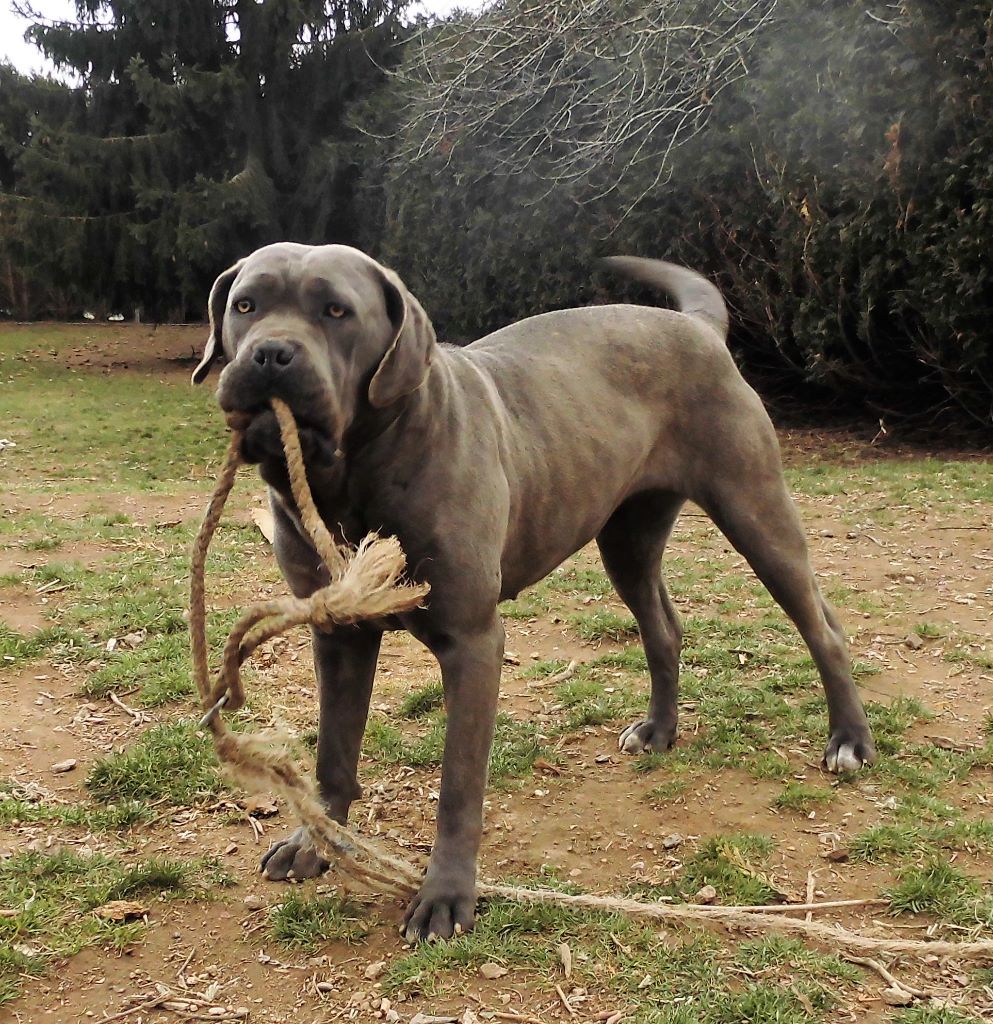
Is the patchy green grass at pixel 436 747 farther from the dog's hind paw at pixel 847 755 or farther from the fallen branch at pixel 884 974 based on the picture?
the fallen branch at pixel 884 974

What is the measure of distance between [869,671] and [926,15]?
6.29 m

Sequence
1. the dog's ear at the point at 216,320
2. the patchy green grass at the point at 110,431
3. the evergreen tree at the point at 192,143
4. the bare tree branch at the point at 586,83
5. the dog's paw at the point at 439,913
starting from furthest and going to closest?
the evergreen tree at the point at 192,143
the bare tree branch at the point at 586,83
the patchy green grass at the point at 110,431
the dog's ear at the point at 216,320
the dog's paw at the point at 439,913

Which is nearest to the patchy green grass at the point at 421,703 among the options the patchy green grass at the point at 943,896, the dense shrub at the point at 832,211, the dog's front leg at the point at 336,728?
the dog's front leg at the point at 336,728

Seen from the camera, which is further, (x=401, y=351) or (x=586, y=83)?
(x=586, y=83)

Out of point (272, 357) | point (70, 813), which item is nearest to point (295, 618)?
point (272, 357)

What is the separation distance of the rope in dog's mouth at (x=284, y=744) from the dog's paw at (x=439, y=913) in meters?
0.07

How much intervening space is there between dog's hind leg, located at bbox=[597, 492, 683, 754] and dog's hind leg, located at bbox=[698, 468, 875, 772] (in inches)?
11.8

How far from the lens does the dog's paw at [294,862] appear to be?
3.02 metres

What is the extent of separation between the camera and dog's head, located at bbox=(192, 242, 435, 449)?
2342mm

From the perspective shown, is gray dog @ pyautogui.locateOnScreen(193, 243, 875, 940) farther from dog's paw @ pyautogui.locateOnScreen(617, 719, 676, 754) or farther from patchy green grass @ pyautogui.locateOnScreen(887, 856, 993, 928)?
patchy green grass @ pyautogui.locateOnScreen(887, 856, 993, 928)

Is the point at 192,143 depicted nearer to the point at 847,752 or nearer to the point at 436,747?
the point at 436,747

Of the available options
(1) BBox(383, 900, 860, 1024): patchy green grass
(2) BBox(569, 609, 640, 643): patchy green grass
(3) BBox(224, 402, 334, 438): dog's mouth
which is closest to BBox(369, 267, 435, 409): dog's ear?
(3) BBox(224, 402, 334, 438): dog's mouth

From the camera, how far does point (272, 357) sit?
7.61 ft

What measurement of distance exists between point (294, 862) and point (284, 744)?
1.99 feet
